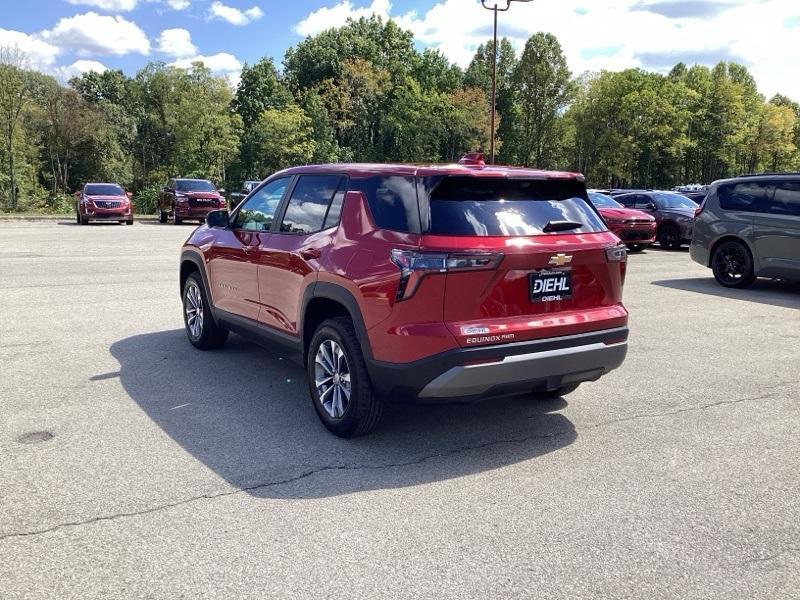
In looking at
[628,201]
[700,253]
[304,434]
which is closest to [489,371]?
[304,434]

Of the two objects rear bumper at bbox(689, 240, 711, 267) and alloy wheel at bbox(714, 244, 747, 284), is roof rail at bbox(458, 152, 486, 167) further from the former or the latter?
rear bumper at bbox(689, 240, 711, 267)

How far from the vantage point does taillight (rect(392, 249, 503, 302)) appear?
3.78 metres

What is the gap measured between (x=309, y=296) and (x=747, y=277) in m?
9.20

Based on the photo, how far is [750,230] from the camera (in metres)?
11.1

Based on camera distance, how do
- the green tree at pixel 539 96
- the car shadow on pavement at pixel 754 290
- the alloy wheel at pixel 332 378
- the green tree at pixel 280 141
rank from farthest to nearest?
the green tree at pixel 539 96 < the green tree at pixel 280 141 < the car shadow on pavement at pixel 754 290 < the alloy wheel at pixel 332 378

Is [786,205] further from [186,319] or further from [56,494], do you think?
[56,494]

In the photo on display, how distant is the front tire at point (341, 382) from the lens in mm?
4180

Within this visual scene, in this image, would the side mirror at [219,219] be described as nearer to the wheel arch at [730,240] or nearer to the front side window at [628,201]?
the wheel arch at [730,240]

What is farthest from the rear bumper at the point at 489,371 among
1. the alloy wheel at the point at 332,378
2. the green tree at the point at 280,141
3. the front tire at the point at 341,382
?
the green tree at the point at 280,141

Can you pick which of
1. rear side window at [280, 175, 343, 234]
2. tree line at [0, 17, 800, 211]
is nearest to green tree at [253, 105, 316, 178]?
tree line at [0, 17, 800, 211]

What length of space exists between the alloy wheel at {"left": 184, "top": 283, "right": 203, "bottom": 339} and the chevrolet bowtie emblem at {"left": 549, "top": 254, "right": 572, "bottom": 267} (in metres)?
3.80

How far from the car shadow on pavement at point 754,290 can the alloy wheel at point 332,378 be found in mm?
7943

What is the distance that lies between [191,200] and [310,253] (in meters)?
23.4

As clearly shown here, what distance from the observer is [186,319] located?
23.0 ft
